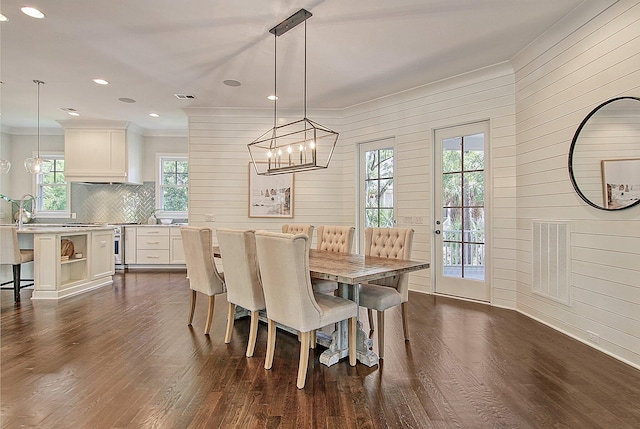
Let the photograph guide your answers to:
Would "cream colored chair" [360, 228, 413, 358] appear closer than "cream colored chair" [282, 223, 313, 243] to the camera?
Yes

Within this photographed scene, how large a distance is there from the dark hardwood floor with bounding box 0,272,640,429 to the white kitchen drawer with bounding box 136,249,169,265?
310 cm

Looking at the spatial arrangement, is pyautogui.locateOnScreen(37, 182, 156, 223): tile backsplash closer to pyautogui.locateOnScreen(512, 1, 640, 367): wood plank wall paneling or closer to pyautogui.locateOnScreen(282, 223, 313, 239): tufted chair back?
pyautogui.locateOnScreen(282, 223, 313, 239): tufted chair back

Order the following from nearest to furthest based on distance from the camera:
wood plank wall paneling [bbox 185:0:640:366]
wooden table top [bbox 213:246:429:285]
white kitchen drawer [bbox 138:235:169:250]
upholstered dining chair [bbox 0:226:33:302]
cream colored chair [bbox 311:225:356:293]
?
1. wooden table top [bbox 213:246:429:285]
2. wood plank wall paneling [bbox 185:0:640:366]
3. cream colored chair [bbox 311:225:356:293]
4. upholstered dining chair [bbox 0:226:33:302]
5. white kitchen drawer [bbox 138:235:169:250]

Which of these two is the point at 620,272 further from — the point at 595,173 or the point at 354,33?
the point at 354,33

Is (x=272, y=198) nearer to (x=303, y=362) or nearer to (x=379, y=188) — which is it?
(x=379, y=188)

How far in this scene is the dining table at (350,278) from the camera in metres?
2.37

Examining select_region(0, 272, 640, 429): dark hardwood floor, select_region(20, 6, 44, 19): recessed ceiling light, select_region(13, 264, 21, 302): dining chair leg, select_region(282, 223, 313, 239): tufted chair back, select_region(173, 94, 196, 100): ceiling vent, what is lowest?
select_region(0, 272, 640, 429): dark hardwood floor

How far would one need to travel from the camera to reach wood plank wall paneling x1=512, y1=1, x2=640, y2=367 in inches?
103

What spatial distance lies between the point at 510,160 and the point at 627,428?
2923mm

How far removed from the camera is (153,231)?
6.75 meters

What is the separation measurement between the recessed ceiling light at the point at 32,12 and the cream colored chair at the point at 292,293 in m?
2.85

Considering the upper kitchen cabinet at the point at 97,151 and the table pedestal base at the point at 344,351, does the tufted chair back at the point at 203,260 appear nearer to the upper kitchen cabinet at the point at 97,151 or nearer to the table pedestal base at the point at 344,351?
the table pedestal base at the point at 344,351

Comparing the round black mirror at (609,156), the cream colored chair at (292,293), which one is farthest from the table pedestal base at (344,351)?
the round black mirror at (609,156)

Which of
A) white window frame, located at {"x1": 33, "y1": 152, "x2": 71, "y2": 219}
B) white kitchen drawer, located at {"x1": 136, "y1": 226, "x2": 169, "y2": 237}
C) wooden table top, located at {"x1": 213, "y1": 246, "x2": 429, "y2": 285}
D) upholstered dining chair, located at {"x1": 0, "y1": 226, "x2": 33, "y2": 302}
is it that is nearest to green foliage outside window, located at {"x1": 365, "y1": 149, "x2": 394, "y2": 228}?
wooden table top, located at {"x1": 213, "y1": 246, "x2": 429, "y2": 285}
